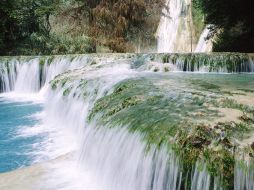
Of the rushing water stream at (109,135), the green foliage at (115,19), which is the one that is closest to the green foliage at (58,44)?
the green foliage at (115,19)

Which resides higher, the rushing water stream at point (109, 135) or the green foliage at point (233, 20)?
the green foliage at point (233, 20)

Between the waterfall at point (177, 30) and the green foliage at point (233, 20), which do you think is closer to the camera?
the green foliage at point (233, 20)

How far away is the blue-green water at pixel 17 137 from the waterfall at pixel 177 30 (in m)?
17.5

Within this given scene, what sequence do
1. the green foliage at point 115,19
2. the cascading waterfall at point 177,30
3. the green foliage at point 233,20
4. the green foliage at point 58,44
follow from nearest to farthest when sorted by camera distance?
the green foliage at point 233,20 < the green foliage at point 115,19 < the green foliage at point 58,44 < the cascading waterfall at point 177,30

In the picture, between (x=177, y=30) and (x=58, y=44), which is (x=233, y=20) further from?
(x=177, y=30)

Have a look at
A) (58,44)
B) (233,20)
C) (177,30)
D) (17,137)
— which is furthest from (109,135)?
(177,30)

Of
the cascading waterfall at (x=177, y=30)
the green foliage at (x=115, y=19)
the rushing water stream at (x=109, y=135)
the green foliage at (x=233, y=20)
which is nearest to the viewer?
the rushing water stream at (x=109, y=135)

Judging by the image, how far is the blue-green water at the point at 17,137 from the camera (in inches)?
270

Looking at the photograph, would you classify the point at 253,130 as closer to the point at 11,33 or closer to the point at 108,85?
the point at 108,85

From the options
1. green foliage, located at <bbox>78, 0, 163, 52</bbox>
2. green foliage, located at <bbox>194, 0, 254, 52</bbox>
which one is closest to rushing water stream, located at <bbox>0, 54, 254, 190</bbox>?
green foliage, located at <bbox>194, 0, 254, 52</bbox>

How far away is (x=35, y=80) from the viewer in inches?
624

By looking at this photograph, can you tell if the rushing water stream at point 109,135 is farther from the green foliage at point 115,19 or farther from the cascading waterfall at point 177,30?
the cascading waterfall at point 177,30

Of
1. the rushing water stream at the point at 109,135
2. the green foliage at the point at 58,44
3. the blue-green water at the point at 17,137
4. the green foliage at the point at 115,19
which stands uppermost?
the green foliage at the point at 115,19

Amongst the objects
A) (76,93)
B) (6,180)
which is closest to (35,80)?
(76,93)
